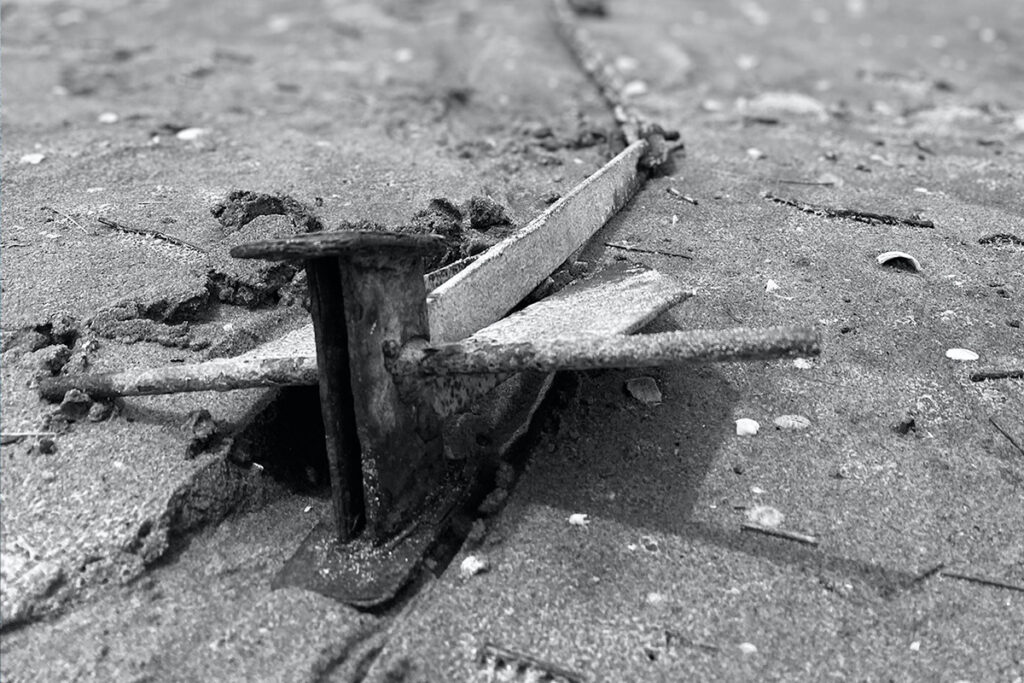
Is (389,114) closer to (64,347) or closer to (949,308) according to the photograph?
(64,347)

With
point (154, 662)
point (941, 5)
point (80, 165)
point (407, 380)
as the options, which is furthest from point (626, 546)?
point (941, 5)

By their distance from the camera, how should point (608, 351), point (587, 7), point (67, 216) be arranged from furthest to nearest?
1. point (587, 7)
2. point (67, 216)
3. point (608, 351)

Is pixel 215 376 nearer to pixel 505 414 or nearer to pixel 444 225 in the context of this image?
pixel 505 414

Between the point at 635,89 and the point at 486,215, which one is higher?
the point at 486,215

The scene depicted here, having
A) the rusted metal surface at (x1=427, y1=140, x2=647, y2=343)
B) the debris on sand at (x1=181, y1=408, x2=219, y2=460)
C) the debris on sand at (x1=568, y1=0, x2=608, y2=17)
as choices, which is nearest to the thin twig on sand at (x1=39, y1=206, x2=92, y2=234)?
the debris on sand at (x1=181, y1=408, x2=219, y2=460)

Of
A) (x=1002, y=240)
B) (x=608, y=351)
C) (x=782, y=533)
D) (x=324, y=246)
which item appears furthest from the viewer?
(x=1002, y=240)

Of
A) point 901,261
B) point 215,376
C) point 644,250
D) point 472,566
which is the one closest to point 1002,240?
Result: point 901,261

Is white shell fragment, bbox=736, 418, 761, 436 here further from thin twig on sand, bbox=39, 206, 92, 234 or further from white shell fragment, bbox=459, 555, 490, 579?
thin twig on sand, bbox=39, 206, 92, 234

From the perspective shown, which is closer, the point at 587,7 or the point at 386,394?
the point at 386,394
